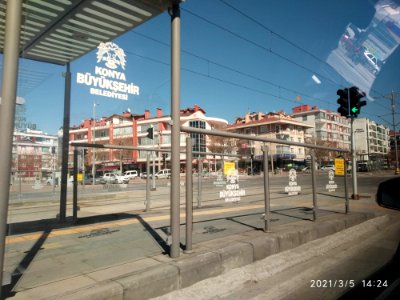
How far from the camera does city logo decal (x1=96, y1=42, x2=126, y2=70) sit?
5.35 m

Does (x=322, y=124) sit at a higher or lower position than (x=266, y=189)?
higher

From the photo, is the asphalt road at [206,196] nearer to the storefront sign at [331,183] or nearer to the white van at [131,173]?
the storefront sign at [331,183]

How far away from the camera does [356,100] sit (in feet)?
42.4

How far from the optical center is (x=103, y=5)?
516 centimetres

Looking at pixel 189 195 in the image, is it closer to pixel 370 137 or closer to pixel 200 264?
pixel 200 264

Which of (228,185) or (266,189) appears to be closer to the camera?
(228,185)

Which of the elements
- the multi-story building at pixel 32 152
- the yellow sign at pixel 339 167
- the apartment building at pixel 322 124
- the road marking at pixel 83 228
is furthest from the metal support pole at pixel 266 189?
the apartment building at pixel 322 124

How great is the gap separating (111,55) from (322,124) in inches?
Result: 3745

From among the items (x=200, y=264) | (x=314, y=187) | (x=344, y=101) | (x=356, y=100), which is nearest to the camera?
(x=200, y=264)

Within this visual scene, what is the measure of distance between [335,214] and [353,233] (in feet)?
3.76

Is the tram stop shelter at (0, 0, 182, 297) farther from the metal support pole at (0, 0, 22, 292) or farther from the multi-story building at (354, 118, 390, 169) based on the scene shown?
the multi-story building at (354, 118, 390, 169)

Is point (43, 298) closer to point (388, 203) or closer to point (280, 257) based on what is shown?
point (388, 203)

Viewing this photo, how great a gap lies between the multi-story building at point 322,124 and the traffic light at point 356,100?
254 ft
